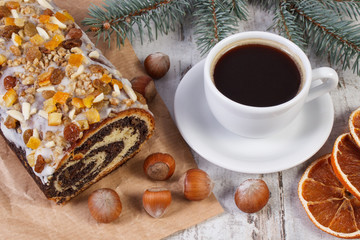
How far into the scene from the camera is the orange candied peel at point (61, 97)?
94.7 inches

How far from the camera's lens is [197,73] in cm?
289

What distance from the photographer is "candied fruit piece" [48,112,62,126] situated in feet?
7.73

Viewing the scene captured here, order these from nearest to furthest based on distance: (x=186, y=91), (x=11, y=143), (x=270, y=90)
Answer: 1. (x=270, y=90)
2. (x=11, y=143)
3. (x=186, y=91)

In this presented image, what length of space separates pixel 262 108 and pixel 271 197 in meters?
0.61

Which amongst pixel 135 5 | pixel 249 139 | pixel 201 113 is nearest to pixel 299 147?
pixel 249 139

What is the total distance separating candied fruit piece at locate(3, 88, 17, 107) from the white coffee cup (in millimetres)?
947

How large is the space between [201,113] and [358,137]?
831mm

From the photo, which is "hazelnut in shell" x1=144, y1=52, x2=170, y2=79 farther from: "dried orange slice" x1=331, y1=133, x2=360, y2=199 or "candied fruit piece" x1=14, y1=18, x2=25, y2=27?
"dried orange slice" x1=331, y1=133, x2=360, y2=199

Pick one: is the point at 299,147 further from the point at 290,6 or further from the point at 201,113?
the point at 290,6

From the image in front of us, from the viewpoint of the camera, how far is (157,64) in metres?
2.99

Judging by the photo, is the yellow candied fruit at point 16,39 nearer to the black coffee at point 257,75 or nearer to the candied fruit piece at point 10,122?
the candied fruit piece at point 10,122

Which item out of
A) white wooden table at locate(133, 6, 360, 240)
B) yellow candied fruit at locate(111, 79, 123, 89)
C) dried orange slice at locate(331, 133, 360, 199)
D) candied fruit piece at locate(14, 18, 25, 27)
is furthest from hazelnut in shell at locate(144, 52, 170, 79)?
dried orange slice at locate(331, 133, 360, 199)

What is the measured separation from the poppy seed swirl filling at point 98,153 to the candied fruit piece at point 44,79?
1.14ft

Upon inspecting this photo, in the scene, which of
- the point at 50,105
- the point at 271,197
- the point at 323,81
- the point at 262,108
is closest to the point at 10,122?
the point at 50,105
